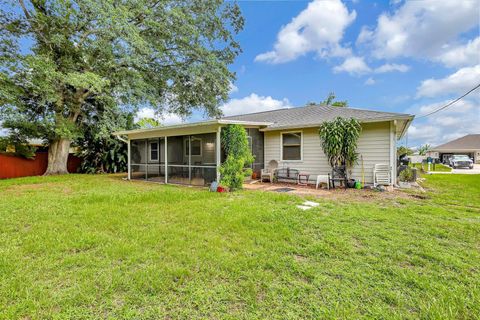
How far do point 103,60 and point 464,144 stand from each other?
168ft

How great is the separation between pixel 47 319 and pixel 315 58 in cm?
1602

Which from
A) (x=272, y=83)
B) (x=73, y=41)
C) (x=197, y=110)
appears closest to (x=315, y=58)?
(x=272, y=83)

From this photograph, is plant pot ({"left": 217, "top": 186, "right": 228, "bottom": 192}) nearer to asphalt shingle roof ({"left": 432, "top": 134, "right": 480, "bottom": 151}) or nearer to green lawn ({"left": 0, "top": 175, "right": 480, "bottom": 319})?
green lawn ({"left": 0, "top": 175, "right": 480, "bottom": 319})

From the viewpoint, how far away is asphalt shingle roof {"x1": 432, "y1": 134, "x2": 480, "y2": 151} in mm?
36625

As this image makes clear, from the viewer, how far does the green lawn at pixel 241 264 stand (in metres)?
2.06

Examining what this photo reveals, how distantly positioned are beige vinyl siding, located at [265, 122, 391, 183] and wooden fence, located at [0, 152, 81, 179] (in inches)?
496

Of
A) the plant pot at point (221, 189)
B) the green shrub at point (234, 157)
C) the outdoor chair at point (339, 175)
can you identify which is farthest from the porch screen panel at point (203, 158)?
the outdoor chair at point (339, 175)

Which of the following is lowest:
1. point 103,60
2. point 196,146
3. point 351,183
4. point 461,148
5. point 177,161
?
point 351,183

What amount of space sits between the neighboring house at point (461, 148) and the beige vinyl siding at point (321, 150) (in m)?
37.5

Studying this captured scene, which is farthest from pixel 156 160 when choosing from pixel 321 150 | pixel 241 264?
pixel 241 264

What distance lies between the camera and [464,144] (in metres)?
38.0

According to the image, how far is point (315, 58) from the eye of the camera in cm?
1449

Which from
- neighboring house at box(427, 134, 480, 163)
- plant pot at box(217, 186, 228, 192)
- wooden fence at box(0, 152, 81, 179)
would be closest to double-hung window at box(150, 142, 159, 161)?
plant pot at box(217, 186, 228, 192)

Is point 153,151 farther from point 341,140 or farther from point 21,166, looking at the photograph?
point 341,140
